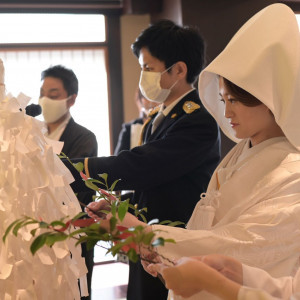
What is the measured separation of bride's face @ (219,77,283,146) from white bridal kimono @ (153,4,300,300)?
1.9 inches

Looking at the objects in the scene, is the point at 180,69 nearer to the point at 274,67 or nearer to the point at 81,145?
the point at 81,145

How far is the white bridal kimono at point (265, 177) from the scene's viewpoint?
1.22 metres

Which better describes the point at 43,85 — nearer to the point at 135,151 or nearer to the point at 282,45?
the point at 135,151

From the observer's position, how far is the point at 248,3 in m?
4.94

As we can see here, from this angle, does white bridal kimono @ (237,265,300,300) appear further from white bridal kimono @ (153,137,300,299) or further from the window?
the window

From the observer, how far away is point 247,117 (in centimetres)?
133

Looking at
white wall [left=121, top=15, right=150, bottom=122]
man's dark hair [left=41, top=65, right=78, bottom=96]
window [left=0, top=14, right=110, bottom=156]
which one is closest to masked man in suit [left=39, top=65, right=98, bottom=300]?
man's dark hair [left=41, top=65, right=78, bottom=96]

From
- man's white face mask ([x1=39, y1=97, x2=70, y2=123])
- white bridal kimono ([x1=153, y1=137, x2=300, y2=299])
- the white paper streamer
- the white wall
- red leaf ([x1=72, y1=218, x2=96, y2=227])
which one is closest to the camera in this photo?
red leaf ([x1=72, y1=218, x2=96, y2=227])

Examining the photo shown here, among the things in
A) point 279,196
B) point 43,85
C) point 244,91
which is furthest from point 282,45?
point 43,85

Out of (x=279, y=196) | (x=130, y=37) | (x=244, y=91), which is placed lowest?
(x=279, y=196)

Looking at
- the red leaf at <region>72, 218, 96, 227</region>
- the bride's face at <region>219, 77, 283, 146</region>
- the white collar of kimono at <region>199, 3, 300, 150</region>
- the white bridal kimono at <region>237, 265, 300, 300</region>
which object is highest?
the white collar of kimono at <region>199, 3, 300, 150</region>

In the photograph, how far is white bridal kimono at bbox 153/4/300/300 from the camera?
3.99 ft

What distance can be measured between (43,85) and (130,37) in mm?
3247

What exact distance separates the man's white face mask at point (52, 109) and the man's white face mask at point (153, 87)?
2.17ft
